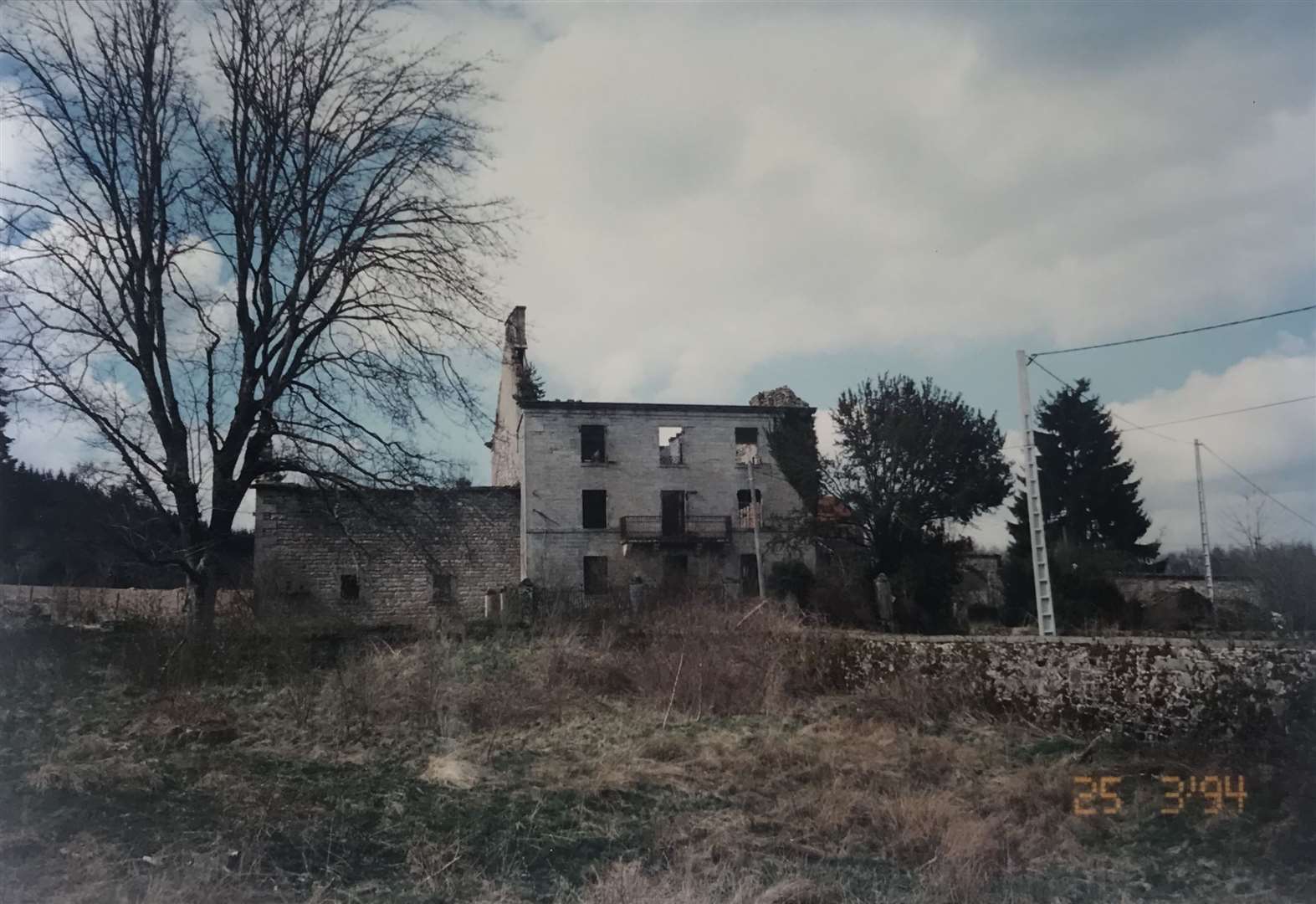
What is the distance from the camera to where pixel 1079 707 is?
11.9 m

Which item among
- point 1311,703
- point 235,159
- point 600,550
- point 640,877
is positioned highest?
point 235,159

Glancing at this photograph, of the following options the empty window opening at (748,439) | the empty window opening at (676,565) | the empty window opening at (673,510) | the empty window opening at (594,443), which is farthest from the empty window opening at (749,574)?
the empty window opening at (594,443)

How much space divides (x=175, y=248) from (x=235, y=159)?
2088 mm

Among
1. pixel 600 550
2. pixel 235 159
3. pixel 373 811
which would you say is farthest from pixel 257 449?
pixel 600 550

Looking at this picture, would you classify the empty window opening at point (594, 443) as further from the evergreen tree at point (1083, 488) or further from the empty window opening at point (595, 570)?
the evergreen tree at point (1083, 488)

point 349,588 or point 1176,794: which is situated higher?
point 349,588

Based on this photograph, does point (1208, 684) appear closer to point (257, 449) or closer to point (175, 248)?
point (257, 449)

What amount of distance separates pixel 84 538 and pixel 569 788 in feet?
41.2

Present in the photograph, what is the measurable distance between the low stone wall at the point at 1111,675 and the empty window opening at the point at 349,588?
21.6 meters

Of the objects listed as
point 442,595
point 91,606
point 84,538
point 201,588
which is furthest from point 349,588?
point 91,606

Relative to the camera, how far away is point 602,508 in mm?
37750

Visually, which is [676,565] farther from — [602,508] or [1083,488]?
[1083,488]

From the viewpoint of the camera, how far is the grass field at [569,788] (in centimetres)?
748

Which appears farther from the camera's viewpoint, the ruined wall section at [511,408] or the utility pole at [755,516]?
the ruined wall section at [511,408]
